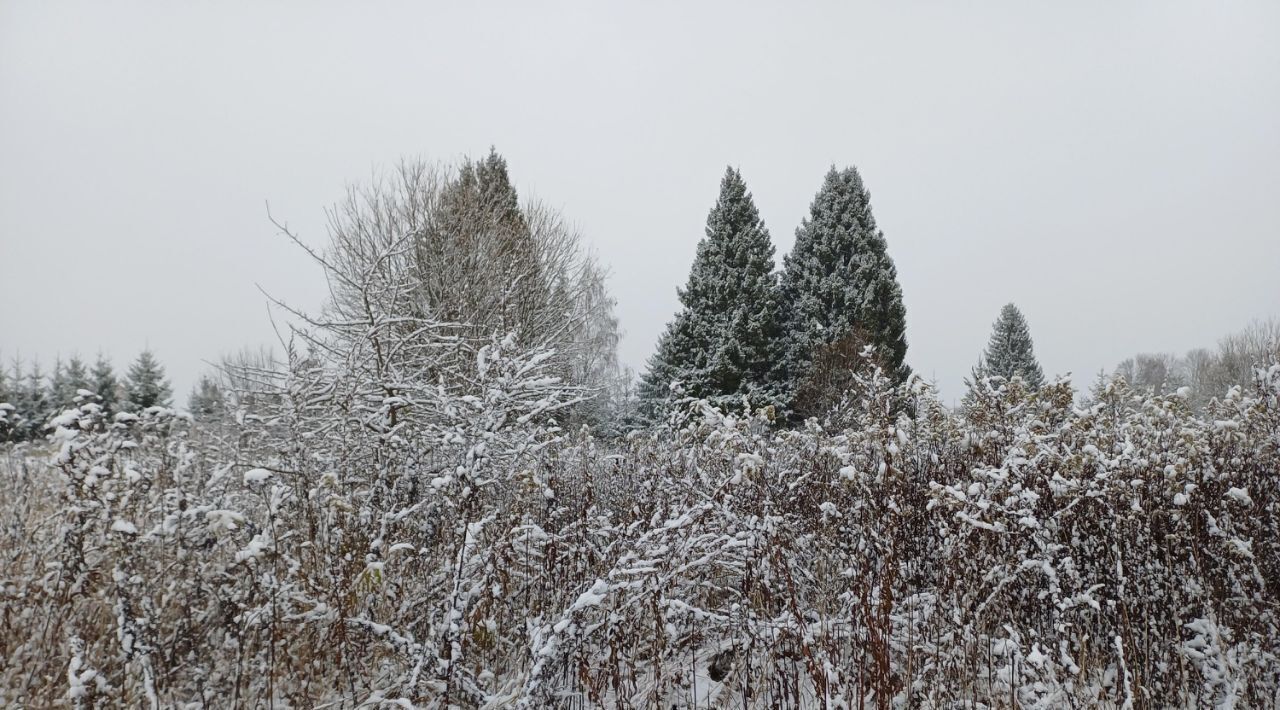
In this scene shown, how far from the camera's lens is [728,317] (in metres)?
17.6

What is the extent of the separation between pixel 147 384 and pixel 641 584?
29964 mm

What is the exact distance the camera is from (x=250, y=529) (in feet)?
9.73

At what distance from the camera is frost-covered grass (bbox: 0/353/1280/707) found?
245 cm

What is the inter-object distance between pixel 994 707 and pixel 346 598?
9.40 feet

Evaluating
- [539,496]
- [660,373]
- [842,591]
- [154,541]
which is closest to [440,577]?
[154,541]

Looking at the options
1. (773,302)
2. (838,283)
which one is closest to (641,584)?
(773,302)

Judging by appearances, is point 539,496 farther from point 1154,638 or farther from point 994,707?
point 1154,638

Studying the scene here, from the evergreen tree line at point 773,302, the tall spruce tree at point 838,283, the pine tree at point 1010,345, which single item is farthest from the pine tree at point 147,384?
the pine tree at point 1010,345

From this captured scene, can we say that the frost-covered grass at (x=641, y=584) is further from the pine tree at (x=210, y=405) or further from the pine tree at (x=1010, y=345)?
the pine tree at (x=1010, y=345)

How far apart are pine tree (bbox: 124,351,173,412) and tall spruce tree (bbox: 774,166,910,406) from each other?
24.5 m

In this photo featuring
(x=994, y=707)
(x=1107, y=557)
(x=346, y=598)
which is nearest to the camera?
(x=994, y=707)

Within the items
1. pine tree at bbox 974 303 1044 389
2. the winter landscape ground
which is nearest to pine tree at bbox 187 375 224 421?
the winter landscape ground

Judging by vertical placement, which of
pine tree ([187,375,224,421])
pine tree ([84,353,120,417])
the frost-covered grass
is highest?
pine tree ([84,353,120,417])

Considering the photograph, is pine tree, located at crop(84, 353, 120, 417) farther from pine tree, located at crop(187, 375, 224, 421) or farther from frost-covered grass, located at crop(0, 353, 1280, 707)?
frost-covered grass, located at crop(0, 353, 1280, 707)
